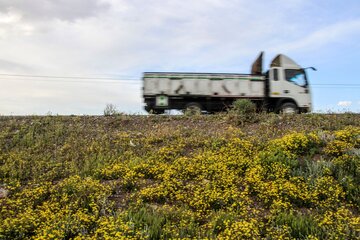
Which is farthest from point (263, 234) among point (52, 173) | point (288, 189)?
point (52, 173)

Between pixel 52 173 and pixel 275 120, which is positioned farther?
pixel 275 120

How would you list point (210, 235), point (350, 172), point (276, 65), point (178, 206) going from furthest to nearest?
point (276, 65), point (350, 172), point (178, 206), point (210, 235)

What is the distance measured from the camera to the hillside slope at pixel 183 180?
7.21m

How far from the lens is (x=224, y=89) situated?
71.2ft

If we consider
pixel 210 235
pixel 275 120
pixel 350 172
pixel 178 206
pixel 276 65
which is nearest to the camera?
pixel 210 235

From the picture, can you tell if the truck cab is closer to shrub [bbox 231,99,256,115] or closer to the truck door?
the truck door

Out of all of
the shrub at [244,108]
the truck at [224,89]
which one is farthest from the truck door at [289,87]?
the shrub at [244,108]

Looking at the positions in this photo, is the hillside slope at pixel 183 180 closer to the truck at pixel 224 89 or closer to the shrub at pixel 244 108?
the shrub at pixel 244 108

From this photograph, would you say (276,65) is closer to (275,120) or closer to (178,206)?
(275,120)

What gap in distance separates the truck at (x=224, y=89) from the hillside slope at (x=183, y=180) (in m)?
6.77

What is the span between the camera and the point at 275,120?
14.5 metres

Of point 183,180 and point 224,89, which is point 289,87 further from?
point 183,180

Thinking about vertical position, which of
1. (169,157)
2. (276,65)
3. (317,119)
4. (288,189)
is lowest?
(288,189)

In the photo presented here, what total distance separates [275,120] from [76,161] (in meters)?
7.62
